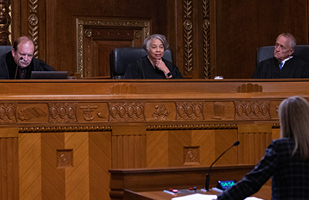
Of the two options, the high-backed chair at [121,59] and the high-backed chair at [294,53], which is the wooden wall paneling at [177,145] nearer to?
the high-backed chair at [121,59]

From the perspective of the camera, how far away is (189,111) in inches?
152

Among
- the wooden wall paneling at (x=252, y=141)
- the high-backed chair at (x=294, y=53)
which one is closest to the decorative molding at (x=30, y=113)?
the wooden wall paneling at (x=252, y=141)

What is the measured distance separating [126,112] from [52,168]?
2.18 feet

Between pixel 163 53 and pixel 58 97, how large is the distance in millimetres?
1543

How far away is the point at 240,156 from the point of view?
12.6 feet

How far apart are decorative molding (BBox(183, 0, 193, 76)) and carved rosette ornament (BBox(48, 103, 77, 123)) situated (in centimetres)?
328

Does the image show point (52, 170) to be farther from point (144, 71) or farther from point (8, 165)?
point (144, 71)

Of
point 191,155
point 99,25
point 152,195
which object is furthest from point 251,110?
point 99,25

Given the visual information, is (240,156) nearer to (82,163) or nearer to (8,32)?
(82,163)

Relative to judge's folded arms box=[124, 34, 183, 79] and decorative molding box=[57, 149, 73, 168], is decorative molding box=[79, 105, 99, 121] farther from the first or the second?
judge's folded arms box=[124, 34, 183, 79]

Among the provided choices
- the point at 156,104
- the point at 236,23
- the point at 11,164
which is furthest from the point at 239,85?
the point at 236,23

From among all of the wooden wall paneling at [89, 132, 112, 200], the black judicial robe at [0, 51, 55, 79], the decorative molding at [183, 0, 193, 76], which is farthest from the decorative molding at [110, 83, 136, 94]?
the decorative molding at [183, 0, 193, 76]

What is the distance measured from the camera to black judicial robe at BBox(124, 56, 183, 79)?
4730mm

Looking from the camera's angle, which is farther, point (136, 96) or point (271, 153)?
point (136, 96)
